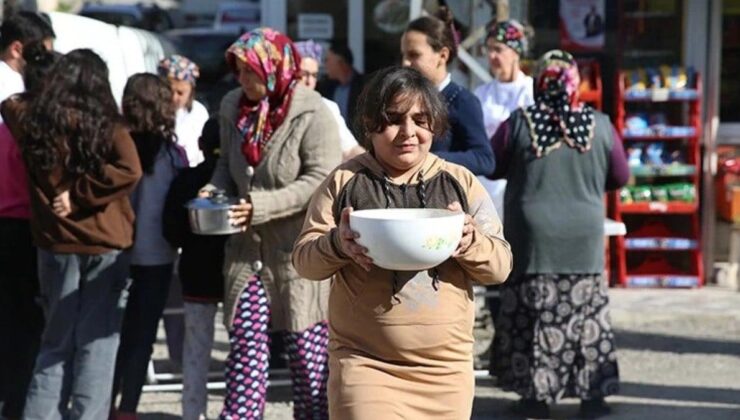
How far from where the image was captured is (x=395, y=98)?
393cm

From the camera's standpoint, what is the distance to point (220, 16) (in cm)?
2488

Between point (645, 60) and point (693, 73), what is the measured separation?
1.27 ft

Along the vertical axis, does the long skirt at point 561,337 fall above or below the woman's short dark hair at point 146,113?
below

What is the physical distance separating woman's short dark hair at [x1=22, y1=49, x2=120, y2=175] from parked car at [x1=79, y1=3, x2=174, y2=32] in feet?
52.9

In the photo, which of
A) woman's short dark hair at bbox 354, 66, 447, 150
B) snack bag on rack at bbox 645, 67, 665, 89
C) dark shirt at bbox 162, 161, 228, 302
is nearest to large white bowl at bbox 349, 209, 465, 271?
woman's short dark hair at bbox 354, 66, 447, 150

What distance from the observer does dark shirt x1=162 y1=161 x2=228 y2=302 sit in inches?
235

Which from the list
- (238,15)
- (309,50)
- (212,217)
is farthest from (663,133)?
(238,15)

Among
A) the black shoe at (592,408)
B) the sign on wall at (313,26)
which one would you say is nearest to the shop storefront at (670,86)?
the sign on wall at (313,26)

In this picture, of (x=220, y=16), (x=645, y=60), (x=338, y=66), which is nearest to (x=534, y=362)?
(x=338, y=66)

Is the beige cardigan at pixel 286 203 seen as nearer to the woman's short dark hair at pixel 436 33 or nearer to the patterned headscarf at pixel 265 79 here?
the patterned headscarf at pixel 265 79

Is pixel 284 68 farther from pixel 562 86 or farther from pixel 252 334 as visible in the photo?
pixel 562 86

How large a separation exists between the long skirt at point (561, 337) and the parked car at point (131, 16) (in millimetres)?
15857

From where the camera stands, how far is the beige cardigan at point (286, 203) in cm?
546

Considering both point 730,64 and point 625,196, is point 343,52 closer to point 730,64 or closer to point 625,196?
point 625,196
